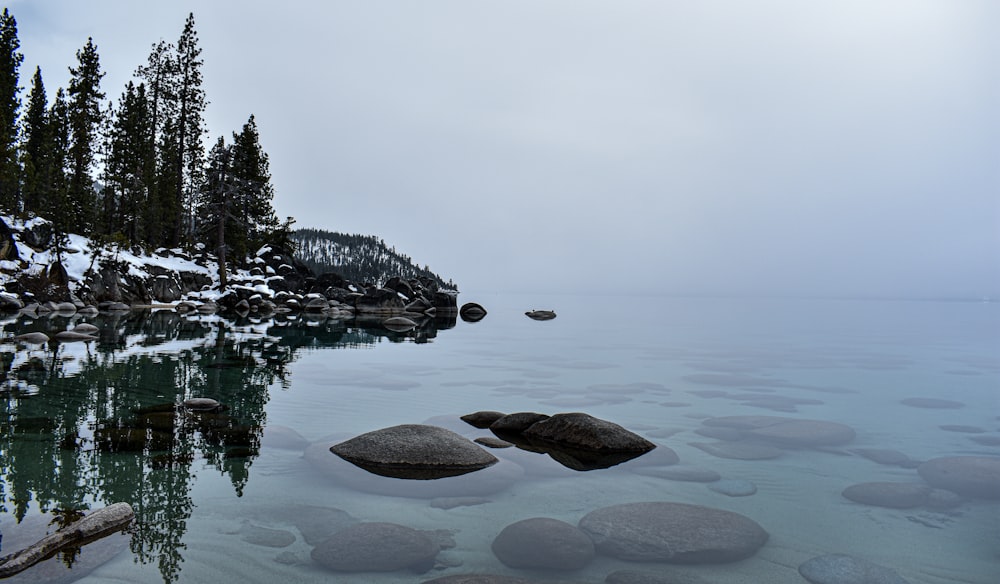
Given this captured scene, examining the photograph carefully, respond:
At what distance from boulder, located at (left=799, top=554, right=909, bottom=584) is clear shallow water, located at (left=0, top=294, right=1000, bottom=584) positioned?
0.50 feet

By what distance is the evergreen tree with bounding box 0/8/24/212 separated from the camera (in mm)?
39156

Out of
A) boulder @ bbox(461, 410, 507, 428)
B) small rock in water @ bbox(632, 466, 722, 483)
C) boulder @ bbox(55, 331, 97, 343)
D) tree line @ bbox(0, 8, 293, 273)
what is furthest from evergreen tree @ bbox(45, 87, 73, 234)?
small rock in water @ bbox(632, 466, 722, 483)

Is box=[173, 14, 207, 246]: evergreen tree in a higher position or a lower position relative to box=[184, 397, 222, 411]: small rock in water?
higher

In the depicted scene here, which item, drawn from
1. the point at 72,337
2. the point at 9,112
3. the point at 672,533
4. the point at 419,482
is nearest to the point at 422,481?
the point at 419,482

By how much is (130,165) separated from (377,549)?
5753 cm

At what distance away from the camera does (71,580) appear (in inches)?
163

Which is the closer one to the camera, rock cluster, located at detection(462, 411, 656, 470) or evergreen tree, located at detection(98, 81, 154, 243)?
rock cluster, located at detection(462, 411, 656, 470)

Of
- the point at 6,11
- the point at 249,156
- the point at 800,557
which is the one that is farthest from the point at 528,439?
the point at 6,11

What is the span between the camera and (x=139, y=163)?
5100 cm

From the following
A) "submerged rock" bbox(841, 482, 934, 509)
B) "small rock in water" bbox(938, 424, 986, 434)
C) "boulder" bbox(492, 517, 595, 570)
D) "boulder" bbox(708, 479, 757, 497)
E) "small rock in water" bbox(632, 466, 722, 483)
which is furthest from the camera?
"small rock in water" bbox(938, 424, 986, 434)

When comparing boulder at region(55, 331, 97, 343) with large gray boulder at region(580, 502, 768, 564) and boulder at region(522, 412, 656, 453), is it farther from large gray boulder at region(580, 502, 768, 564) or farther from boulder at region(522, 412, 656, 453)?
large gray boulder at region(580, 502, 768, 564)

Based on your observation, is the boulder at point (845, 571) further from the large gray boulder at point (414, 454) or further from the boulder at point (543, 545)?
the large gray boulder at point (414, 454)

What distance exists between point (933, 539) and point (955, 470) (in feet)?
10.5

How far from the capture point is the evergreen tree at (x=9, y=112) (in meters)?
39.2
